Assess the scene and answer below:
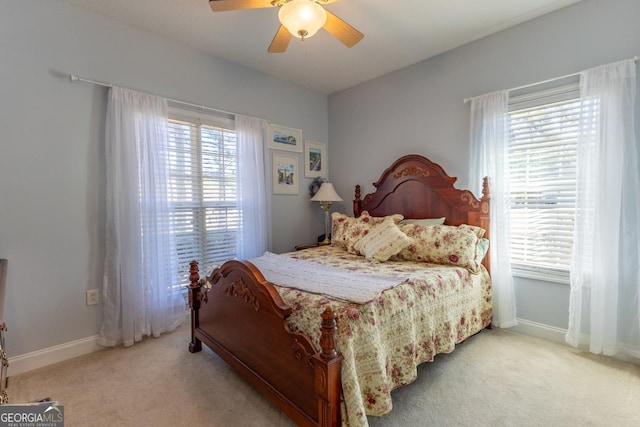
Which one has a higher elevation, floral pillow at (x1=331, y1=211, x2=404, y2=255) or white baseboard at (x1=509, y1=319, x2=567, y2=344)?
floral pillow at (x1=331, y1=211, x2=404, y2=255)

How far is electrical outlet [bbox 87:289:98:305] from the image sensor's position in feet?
8.24

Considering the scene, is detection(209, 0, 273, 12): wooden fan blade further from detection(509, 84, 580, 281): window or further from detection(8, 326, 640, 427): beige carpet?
detection(8, 326, 640, 427): beige carpet

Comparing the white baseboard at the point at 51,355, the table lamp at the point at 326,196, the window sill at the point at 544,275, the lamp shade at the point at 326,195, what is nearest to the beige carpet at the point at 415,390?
the white baseboard at the point at 51,355

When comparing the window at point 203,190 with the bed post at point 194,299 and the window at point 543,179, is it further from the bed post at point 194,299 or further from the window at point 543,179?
the window at point 543,179

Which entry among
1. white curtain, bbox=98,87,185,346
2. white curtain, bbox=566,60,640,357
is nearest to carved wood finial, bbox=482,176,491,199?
white curtain, bbox=566,60,640,357

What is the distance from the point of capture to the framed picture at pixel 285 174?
150 inches

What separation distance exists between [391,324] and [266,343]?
73 centimetres

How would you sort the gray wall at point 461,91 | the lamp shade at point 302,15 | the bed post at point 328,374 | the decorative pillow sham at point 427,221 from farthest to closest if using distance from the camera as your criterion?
the decorative pillow sham at point 427,221, the gray wall at point 461,91, the lamp shade at point 302,15, the bed post at point 328,374

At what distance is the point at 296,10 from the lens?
1.69 m

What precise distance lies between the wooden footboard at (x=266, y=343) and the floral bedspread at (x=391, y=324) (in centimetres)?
8

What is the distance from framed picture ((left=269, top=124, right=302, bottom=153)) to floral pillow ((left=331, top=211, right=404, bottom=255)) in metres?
1.19

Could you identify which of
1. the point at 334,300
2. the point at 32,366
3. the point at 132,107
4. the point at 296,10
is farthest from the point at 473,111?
the point at 32,366

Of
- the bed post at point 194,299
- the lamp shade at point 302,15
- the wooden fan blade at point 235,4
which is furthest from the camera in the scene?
the bed post at point 194,299

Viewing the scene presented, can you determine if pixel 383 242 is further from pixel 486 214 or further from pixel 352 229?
pixel 486 214
